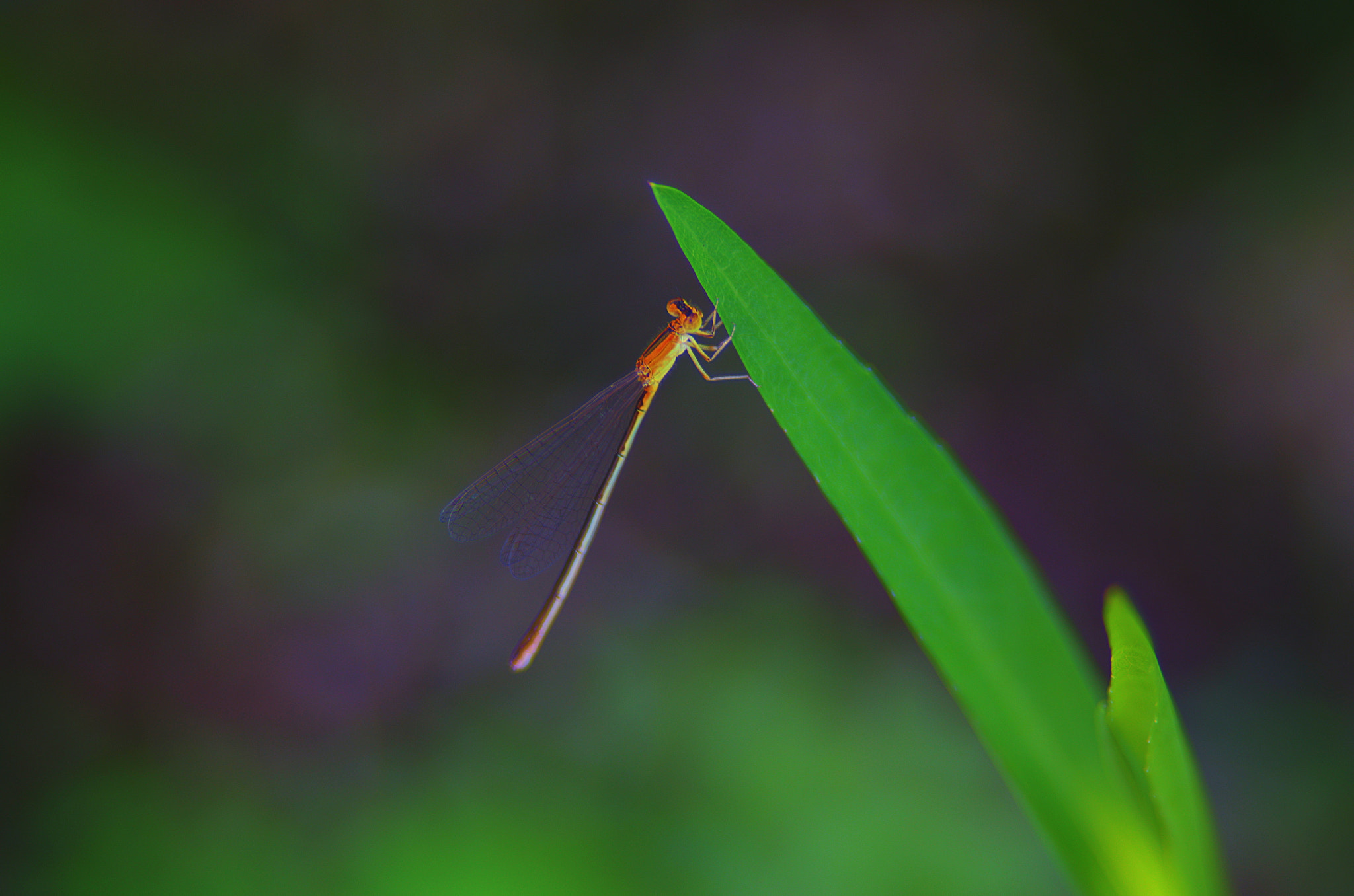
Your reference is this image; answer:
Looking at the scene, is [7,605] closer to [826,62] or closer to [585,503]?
[585,503]

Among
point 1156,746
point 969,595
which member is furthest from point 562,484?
point 1156,746

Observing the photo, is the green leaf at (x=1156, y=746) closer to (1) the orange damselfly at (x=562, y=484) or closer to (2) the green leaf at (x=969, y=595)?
(2) the green leaf at (x=969, y=595)

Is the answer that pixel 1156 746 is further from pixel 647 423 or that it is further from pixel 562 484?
pixel 647 423

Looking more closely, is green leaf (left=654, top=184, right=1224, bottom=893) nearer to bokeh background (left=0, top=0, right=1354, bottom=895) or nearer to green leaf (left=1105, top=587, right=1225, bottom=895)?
green leaf (left=1105, top=587, right=1225, bottom=895)

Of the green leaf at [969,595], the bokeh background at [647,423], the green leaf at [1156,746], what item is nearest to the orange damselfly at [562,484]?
the bokeh background at [647,423]

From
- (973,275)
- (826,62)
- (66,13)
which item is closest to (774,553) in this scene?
(973,275)
